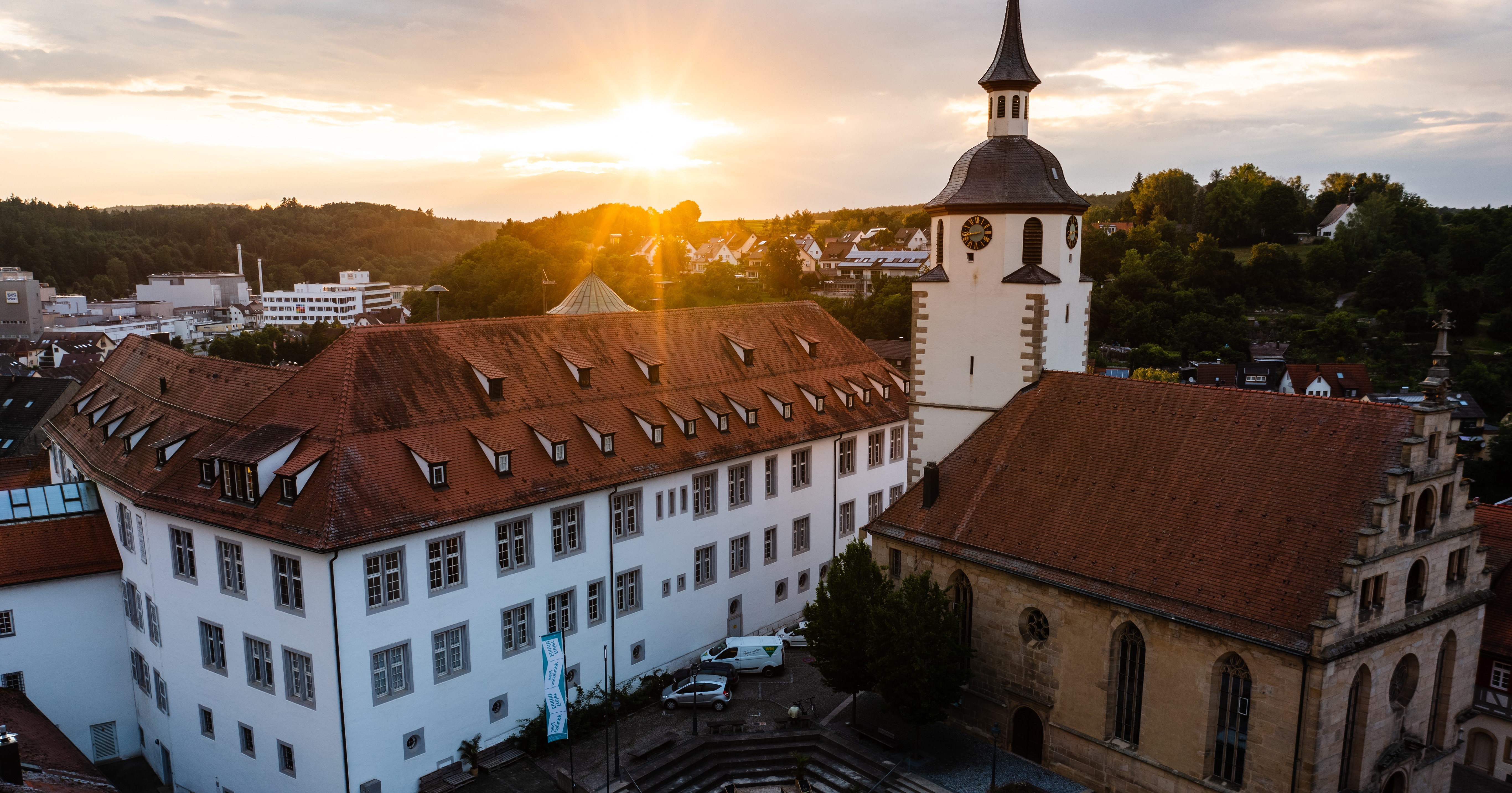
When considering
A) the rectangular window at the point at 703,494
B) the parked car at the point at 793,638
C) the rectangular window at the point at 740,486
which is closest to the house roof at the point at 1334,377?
the parked car at the point at 793,638

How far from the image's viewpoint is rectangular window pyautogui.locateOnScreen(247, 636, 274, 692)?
2647 centimetres

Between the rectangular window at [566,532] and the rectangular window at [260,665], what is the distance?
850 centimetres

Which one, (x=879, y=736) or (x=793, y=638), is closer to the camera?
(x=879, y=736)

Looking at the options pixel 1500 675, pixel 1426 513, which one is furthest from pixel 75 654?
pixel 1500 675

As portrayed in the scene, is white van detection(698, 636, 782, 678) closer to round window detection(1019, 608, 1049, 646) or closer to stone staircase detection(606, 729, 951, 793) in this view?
stone staircase detection(606, 729, 951, 793)

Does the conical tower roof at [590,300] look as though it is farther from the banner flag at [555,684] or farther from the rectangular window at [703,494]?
the banner flag at [555,684]

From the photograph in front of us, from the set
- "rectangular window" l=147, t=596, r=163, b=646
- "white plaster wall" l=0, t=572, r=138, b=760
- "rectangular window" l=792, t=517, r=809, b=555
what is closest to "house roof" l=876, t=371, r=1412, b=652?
"rectangular window" l=792, t=517, r=809, b=555

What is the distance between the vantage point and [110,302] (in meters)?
185

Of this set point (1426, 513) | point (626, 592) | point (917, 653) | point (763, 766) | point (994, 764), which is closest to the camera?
point (1426, 513)

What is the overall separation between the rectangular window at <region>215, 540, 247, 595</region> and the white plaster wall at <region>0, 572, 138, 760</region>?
8964 mm

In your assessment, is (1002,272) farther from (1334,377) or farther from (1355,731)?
(1334,377)

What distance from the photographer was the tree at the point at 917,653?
24.9 m

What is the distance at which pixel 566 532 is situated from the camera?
30.3 meters

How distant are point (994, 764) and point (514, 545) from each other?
15.4 metres
